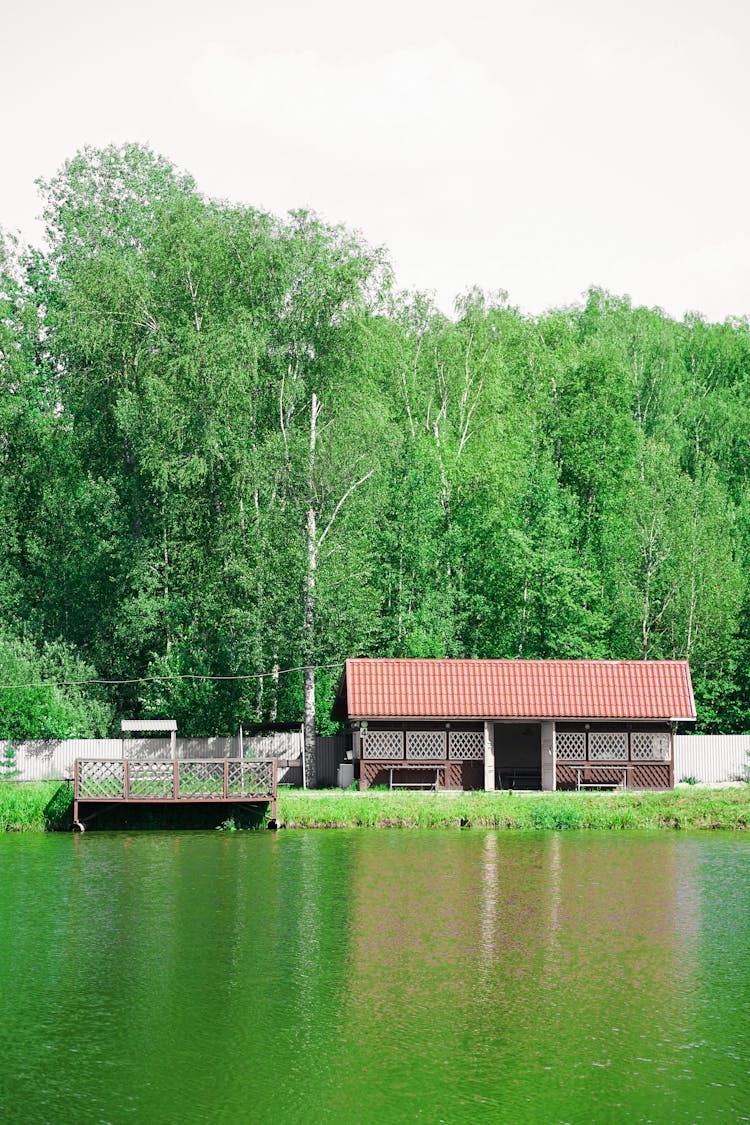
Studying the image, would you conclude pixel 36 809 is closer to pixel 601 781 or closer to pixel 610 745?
pixel 601 781

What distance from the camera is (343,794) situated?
146ft

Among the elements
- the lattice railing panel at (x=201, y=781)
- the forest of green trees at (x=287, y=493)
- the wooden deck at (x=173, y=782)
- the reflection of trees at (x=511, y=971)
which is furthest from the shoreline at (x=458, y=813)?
the forest of green trees at (x=287, y=493)

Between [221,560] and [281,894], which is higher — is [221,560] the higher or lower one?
the higher one

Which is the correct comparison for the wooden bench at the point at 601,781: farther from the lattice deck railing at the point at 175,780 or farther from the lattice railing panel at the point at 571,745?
the lattice deck railing at the point at 175,780

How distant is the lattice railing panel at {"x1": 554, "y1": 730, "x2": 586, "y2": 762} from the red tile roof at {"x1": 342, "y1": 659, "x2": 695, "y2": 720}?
4.83 ft

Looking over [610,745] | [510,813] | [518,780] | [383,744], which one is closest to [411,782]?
[383,744]

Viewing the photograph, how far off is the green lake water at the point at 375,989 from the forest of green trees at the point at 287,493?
71.0ft

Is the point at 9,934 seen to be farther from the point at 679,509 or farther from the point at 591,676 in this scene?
the point at 679,509

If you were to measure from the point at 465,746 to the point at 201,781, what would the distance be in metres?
11.2

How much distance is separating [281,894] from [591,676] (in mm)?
23774

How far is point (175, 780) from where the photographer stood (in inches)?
1559

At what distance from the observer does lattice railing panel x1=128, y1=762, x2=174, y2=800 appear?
3969 centimetres

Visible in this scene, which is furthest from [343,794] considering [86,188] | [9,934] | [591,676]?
[86,188]

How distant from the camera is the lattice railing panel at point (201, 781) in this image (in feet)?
131
